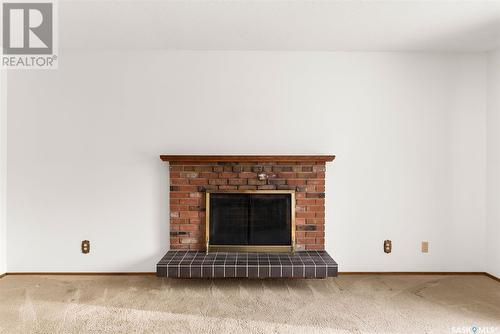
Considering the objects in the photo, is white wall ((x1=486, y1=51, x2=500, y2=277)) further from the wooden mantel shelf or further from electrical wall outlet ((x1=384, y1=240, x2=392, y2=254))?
the wooden mantel shelf

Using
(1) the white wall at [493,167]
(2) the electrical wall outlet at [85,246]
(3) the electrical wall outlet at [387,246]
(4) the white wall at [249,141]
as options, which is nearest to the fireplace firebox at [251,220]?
(4) the white wall at [249,141]

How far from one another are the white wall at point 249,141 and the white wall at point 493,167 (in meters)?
0.07

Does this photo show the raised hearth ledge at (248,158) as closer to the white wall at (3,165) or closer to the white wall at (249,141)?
the white wall at (249,141)

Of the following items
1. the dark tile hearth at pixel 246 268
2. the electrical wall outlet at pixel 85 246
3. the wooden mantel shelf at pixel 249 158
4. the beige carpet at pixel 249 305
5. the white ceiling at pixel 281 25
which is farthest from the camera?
the electrical wall outlet at pixel 85 246

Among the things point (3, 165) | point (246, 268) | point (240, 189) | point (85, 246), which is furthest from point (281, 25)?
point (3, 165)

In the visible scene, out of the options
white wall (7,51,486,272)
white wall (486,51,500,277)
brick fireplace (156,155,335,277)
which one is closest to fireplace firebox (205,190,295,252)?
brick fireplace (156,155,335,277)

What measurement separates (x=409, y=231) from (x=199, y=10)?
9.74 ft

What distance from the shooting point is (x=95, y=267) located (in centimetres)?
361

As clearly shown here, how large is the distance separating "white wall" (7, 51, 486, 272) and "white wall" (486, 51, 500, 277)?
7 centimetres

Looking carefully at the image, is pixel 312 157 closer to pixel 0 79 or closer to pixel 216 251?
pixel 216 251

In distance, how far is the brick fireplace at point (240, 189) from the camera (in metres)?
3.56

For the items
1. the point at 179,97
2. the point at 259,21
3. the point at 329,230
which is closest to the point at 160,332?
the point at 329,230

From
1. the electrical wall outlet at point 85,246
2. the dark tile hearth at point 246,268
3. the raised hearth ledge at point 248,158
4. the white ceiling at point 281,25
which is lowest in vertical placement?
the dark tile hearth at point 246,268

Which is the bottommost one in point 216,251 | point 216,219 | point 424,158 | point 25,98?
point 216,251
